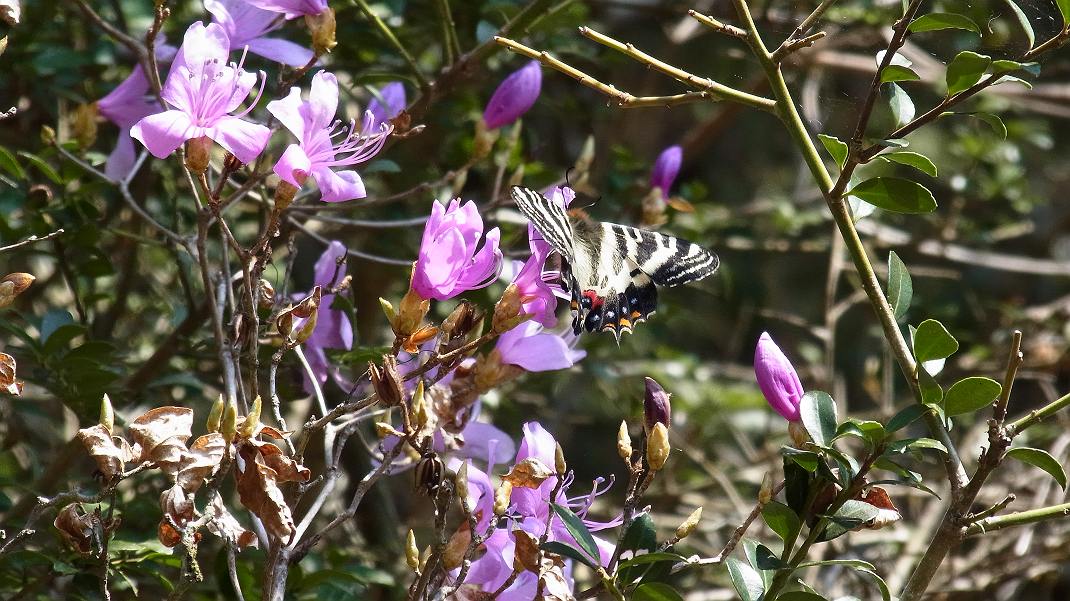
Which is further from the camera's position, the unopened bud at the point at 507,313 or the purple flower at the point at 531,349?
the purple flower at the point at 531,349

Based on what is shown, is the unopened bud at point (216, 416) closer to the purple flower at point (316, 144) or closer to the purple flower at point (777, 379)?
the purple flower at point (316, 144)

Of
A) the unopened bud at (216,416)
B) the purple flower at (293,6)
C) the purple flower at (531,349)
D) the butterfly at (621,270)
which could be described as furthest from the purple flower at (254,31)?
the unopened bud at (216,416)

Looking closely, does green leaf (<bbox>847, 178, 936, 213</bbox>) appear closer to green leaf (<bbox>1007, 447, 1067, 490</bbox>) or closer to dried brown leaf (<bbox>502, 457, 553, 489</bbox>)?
green leaf (<bbox>1007, 447, 1067, 490</bbox>)

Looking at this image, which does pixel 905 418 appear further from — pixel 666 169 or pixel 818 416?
pixel 666 169

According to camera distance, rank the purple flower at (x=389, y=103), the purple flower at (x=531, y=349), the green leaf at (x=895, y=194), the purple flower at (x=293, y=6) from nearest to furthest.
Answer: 1. the green leaf at (x=895, y=194)
2. the purple flower at (x=531, y=349)
3. the purple flower at (x=293, y=6)
4. the purple flower at (x=389, y=103)

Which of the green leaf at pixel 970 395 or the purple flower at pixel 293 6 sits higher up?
A: the purple flower at pixel 293 6

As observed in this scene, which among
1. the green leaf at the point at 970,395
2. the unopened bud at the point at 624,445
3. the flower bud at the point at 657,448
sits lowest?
Answer: the unopened bud at the point at 624,445

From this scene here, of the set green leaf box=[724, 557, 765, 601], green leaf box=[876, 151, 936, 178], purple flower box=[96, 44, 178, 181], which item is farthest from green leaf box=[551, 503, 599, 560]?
purple flower box=[96, 44, 178, 181]
